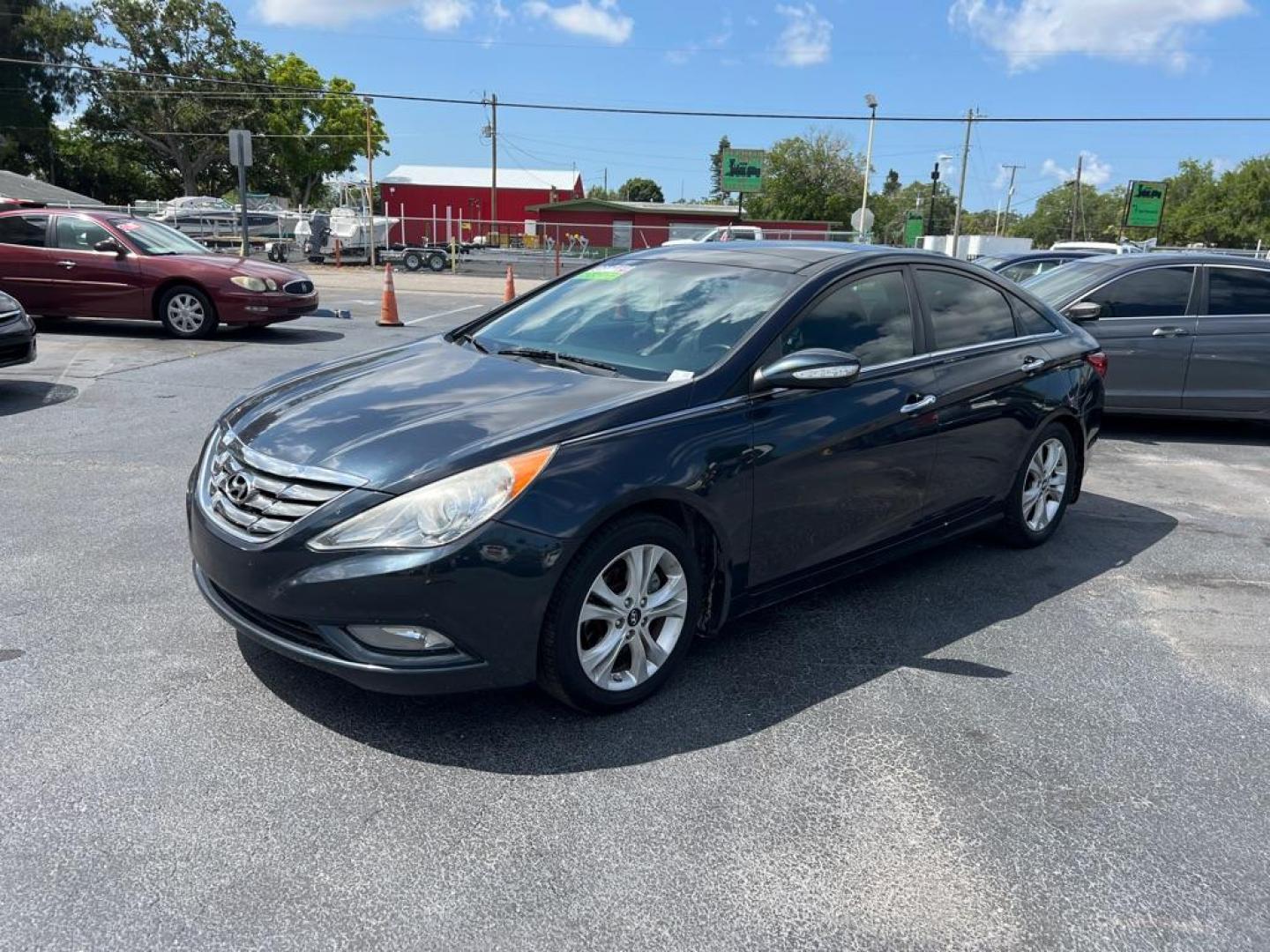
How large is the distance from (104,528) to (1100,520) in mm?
5673

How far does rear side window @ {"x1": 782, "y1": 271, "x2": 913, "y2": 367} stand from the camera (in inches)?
152

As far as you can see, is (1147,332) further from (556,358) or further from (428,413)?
(428,413)

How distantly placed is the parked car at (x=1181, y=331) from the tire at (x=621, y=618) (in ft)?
19.9

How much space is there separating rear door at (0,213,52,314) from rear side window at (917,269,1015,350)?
437 inches

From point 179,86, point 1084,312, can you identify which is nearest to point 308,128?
point 179,86

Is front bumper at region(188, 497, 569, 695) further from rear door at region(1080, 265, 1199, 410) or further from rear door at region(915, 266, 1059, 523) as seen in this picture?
rear door at region(1080, 265, 1199, 410)

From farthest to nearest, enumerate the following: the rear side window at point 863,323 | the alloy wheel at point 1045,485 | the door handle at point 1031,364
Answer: the alloy wheel at point 1045,485, the door handle at point 1031,364, the rear side window at point 863,323

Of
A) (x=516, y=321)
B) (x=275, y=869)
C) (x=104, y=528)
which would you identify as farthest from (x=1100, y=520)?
(x=104, y=528)

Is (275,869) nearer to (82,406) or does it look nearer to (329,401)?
(329,401)

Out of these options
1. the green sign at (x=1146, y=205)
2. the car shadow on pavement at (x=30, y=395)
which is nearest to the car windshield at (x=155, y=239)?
the car shadow on pavement at (x=30, y=395)

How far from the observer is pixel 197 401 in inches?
324

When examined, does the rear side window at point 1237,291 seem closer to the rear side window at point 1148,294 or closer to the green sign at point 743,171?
the rear side window at point 1148,294

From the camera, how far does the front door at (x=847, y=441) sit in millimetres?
3621

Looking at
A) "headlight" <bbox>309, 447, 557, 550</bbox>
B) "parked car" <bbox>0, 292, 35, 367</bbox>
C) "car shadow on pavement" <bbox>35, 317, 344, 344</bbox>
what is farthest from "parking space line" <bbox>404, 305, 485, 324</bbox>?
"headlight" <bbox>309, 447, 557, 550</bbox>
